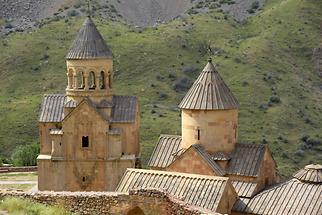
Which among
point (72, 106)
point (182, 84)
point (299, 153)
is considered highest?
point (182, 84)

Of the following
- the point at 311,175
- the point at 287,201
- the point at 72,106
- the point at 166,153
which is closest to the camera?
the point at 287,201

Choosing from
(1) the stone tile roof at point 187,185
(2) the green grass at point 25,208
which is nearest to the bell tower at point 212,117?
(1) the stone tile roof at point 187,185

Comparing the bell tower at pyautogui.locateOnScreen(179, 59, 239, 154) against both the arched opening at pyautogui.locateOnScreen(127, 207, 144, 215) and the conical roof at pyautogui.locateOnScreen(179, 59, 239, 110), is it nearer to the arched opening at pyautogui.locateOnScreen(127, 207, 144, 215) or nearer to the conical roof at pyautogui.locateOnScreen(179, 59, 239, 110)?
the conical roof at pyautogui.locateOnScreen(179, 59, 239, 110)

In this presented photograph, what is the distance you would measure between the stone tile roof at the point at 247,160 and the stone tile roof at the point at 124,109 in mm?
4917

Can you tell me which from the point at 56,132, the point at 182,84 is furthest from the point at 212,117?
the point at 182,84

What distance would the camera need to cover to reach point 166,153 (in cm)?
1980

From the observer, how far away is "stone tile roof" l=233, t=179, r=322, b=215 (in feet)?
54.0

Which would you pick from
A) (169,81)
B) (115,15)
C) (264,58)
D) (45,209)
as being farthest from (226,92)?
(115,15)

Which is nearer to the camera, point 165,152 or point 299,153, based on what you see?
point 165,152

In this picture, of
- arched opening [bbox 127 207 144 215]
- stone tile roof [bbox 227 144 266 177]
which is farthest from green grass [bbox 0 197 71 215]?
stone tile roof [bbox 227 144 266 177]

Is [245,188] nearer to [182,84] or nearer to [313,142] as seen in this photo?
[313,142]

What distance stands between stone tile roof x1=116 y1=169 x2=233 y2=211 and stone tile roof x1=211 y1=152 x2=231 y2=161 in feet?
6.90

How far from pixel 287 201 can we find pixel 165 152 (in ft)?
14.2

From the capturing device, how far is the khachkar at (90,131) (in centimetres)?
2261
